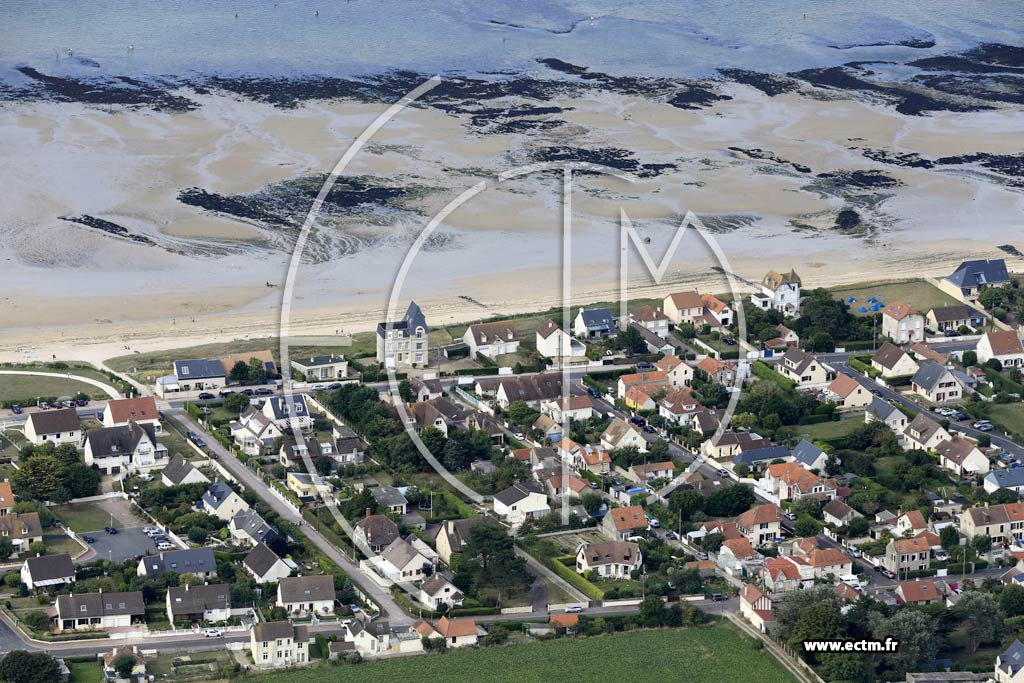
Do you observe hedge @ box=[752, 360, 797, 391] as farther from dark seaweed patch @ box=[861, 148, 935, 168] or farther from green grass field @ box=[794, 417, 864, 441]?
dark seaweed patch @ box=[861, 148, 935, 168]

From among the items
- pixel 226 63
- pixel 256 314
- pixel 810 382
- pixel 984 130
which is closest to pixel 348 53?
pixel 226 63

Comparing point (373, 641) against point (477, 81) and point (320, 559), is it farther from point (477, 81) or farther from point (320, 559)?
point (477, 81)

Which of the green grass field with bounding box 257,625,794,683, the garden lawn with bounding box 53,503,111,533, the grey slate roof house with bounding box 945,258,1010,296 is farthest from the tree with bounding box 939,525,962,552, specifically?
the grey slate roof house with bounding box 945,258,1010,296

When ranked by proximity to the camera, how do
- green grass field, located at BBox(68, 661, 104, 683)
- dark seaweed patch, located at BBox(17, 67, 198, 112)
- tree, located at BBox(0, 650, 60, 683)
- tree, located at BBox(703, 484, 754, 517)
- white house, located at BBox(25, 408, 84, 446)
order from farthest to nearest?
dark seaweed patch, located at BBox(17, 67, 198, 112) → white house, located at BBox(25, 408, 84, 446) → tree, located at BBox(703, 484, 754, 517) → green grass field, located at BBox(68, 661, 104, 683) → tree, located at BBox(0, 650, 60, 683)

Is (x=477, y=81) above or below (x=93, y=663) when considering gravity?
above

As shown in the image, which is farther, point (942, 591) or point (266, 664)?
point (942, 591)

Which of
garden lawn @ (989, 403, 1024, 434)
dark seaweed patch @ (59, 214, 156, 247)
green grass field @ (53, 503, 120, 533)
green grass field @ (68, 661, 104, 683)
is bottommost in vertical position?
green grass field @ (68, 661, 104, 683)

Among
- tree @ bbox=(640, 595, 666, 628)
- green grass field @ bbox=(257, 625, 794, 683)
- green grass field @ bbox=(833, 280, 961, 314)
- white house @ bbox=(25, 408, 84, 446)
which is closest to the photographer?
green grass field @ bbox=(257, 625, 794, 683)

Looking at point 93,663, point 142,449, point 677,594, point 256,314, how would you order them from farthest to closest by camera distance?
1. point 256,314
2. point 142,449
3. point 677,594
4. point 93,663
